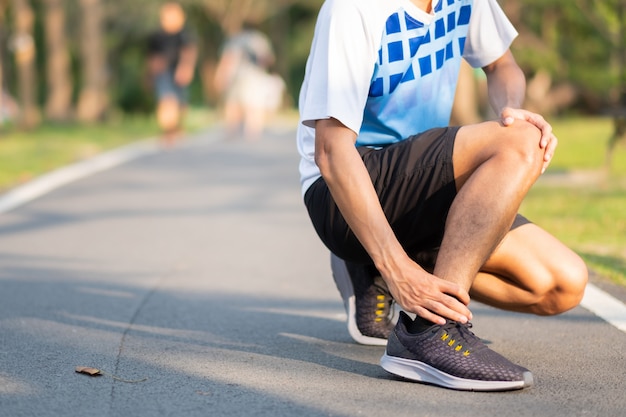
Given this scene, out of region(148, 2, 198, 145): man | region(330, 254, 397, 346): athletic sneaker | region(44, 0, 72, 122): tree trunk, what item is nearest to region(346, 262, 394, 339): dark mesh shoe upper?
region(330, 254, 397, 346): athletic sneaker

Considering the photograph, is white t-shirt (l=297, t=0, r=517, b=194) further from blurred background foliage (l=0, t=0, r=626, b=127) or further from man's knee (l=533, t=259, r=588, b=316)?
blurred background foliage (l=0, t=0, r=626, b=127)

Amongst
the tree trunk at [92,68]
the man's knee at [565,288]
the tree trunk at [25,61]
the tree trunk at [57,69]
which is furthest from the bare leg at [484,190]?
the tree trunk at [57,69]

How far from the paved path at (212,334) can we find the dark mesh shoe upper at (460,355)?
73mm

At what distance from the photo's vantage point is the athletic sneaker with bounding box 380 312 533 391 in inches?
145

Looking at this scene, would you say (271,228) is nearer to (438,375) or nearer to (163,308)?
(163,308)

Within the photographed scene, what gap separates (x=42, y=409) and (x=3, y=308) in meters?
1.85

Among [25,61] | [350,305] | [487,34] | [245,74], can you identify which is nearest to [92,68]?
[25,61]

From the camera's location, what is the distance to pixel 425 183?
3.87m

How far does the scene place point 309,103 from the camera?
380cm

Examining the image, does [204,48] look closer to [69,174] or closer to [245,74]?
[245,74]

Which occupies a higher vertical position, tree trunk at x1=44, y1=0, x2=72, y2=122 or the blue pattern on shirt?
the blue pattern on shirt

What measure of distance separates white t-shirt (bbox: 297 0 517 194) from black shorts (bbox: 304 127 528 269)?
0.16m

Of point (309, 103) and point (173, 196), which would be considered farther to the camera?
point (173, 196)

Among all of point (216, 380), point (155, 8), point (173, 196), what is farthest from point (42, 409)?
point (155, 8)
